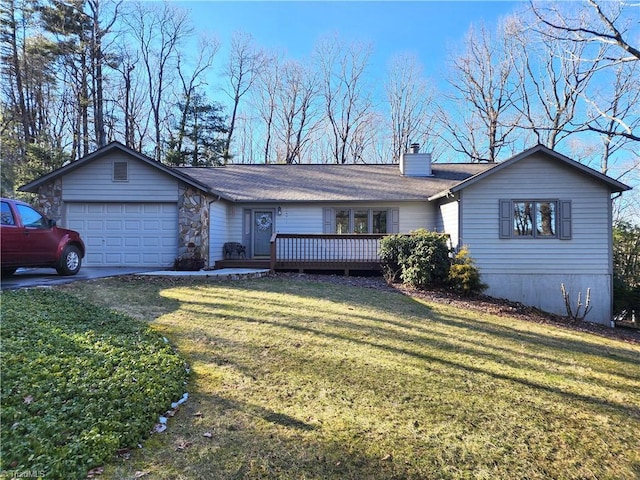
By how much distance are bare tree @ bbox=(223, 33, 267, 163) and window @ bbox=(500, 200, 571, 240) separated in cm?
2303

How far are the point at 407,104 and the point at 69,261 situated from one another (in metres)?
25.8

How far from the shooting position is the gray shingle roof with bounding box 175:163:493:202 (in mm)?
13727

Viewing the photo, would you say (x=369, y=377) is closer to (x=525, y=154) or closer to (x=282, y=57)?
(x=525, y=154)

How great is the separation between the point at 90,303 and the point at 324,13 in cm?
1319

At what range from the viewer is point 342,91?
28734mm

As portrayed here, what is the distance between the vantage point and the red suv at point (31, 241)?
Result: 7041 millimetres

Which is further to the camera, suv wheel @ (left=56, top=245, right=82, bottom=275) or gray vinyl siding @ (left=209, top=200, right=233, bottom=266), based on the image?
gray vinyl siding @ (left=209, top=200, right=233, bottom=266)

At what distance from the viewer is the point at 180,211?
1157cm

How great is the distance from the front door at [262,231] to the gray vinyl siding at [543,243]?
715cm

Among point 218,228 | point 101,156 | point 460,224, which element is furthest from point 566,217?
point 101,156

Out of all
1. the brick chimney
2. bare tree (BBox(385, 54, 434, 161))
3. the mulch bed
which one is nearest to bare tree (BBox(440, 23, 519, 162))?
bare tree (BBox(385, 54, 434, 161))

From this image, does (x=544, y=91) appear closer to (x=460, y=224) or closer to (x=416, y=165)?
(x=416, y=165)

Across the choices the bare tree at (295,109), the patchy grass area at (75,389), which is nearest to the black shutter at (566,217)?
the patchy grass area at (75,389)

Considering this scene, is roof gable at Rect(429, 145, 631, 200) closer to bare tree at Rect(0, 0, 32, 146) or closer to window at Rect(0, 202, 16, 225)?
window at Rect(0, 202, 16, 225)
